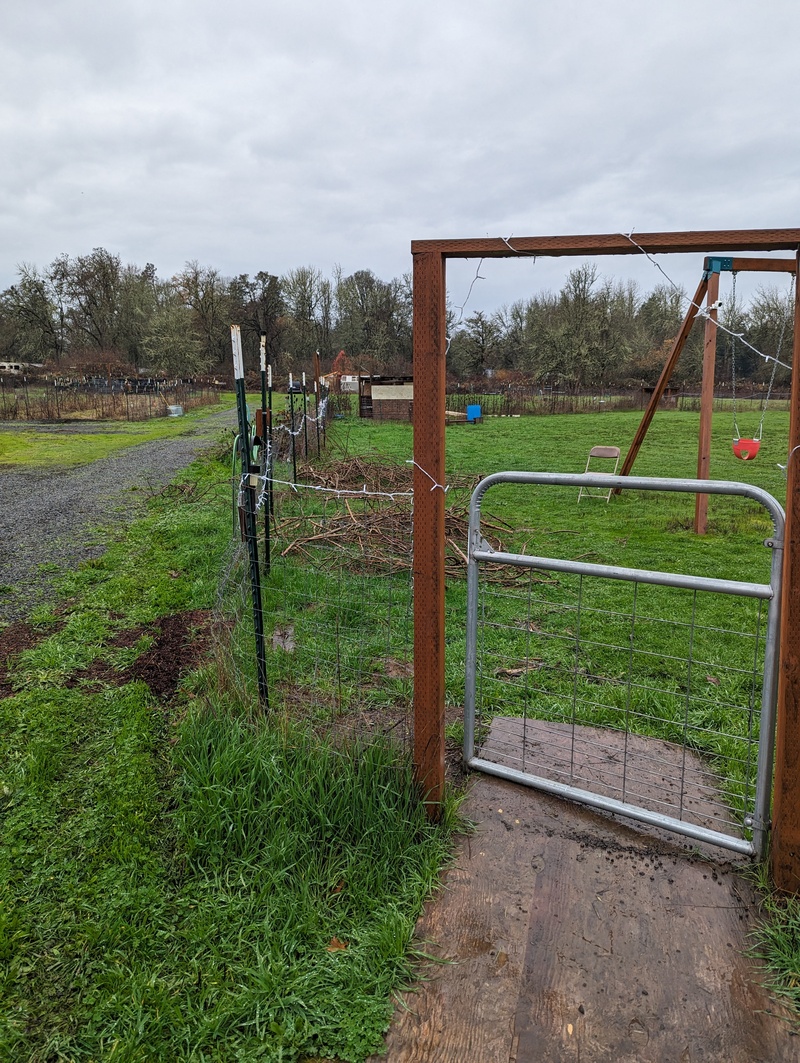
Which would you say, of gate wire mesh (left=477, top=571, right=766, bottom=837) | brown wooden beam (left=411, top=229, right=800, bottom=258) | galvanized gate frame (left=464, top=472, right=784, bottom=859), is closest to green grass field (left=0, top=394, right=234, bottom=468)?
gate wire mesh (left=477, top=571, right=766, bottom=837)

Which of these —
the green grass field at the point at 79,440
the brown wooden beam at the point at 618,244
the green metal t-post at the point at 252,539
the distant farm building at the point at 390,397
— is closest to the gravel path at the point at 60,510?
the green grass field at the point at 79,440

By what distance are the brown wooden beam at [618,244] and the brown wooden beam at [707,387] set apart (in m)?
5.28

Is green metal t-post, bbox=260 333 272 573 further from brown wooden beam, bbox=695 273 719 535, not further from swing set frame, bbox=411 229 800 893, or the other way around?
brown wooden beam, bbox=695 273 719 535

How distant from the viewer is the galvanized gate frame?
2.20 meters

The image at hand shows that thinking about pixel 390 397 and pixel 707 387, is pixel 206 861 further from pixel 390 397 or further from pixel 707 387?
pixel 390 397

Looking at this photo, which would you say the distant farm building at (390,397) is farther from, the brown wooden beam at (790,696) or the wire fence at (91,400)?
the brown wooden beam at (790,696)

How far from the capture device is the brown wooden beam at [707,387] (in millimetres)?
7059

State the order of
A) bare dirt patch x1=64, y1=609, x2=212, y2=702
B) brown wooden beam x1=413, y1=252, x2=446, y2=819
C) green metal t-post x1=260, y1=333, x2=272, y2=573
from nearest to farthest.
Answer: brown wooden beam x1=413, y1=252, x2=446, y2=819, bare dirt patch x1=64, y1=609, x2=212, y2=702, green metal t-post x1=260, y1=333, x2=272, y2=573

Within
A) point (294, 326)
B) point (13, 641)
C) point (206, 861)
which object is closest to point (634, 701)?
point (206, 861)

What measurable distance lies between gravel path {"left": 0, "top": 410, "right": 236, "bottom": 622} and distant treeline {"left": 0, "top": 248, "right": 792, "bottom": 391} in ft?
64.1

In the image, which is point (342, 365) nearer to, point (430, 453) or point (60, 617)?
point (60, 617)

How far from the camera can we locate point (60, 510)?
359 inches

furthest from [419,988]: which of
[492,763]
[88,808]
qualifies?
[88,808]

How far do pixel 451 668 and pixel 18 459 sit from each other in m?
14.2
